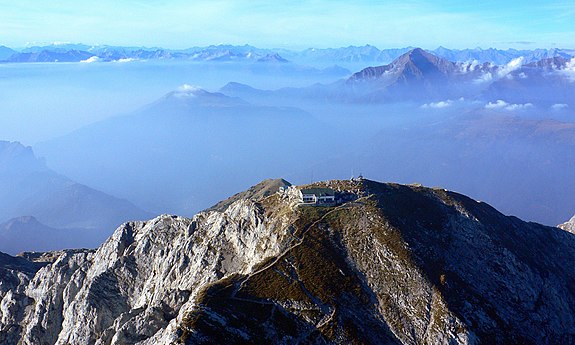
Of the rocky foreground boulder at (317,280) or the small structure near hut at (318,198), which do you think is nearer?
Result: the rocky foreground boulder at (317,280)

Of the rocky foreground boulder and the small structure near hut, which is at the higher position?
the small structure near hut

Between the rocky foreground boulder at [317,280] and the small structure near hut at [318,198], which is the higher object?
the small structure near hut at [318,198]

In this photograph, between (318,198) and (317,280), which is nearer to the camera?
(317,280)

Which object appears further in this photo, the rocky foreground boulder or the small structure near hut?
the small structure near hut

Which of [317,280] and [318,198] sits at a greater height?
[318,198]

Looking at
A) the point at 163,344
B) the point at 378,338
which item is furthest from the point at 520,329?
the point at 163,344

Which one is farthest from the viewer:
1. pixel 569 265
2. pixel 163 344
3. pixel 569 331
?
pixel 569 265

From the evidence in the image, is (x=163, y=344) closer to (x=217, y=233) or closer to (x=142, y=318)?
(x=142, y=318)

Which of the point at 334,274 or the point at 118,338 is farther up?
the point at 334,274
